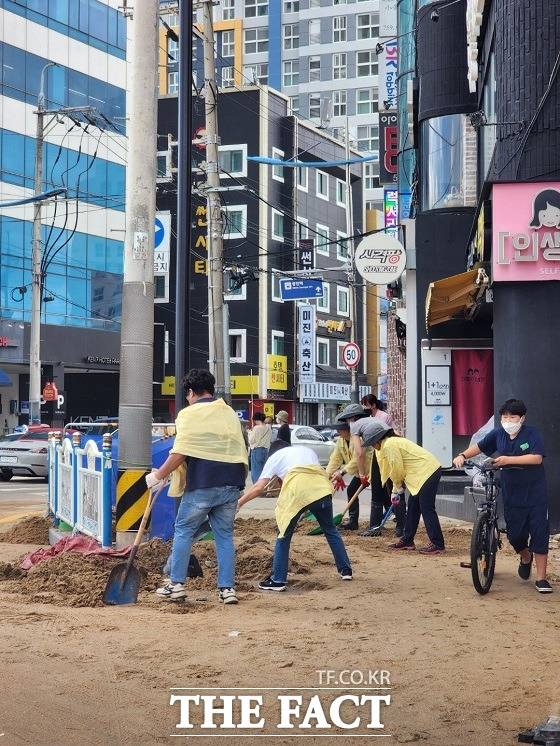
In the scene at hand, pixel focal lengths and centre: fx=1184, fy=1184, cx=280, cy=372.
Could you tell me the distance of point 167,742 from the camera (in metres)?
5.41

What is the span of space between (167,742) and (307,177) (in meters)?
63.1

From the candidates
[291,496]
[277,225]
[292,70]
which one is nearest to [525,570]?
[291,496]

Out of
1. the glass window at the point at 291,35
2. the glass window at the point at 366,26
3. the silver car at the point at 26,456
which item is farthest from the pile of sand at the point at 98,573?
the glass window at the point at 291,35

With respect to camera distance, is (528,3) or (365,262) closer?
(528,3)

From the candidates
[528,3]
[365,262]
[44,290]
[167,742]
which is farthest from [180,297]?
[44,290]

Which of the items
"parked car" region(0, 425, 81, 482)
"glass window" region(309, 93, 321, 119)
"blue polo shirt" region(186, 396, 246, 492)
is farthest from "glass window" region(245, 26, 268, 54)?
"blue polo shirt" region(186, 396, 246, 492)

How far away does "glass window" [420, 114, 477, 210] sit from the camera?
21.7m

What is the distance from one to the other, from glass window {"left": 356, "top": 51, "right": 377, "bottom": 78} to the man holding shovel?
78046 mm

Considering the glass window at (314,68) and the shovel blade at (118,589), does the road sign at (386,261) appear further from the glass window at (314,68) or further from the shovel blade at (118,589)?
the glass window at (314,68)

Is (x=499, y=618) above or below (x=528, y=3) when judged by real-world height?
below

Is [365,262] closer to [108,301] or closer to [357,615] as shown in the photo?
[357,615]

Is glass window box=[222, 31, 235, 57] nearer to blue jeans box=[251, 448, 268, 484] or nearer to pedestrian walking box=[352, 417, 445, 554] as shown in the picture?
blue jeans box=[251, 448, 268, 484]

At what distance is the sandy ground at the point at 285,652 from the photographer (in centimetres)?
575

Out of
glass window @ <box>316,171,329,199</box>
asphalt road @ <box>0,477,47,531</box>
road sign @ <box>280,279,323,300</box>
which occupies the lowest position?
asphalt road @ <box>0,477,47,531</box>
